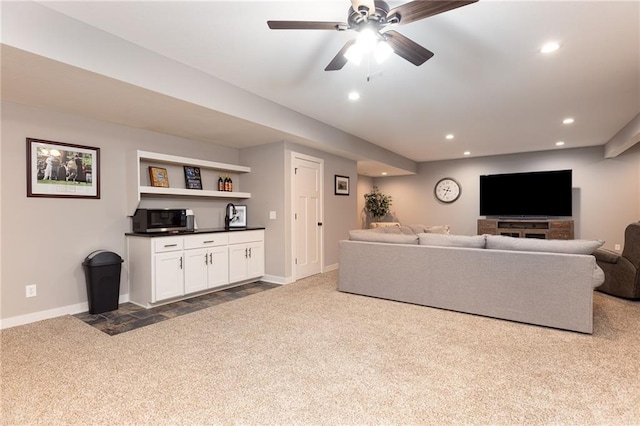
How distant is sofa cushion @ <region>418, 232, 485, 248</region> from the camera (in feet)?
11.2

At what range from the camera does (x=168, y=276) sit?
3.72 m

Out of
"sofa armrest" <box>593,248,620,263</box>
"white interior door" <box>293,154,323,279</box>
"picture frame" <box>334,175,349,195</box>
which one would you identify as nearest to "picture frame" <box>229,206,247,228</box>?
"white interior door" <box>293,154,323,279</box>

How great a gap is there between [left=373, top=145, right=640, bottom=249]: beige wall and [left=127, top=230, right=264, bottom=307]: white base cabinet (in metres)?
5.48

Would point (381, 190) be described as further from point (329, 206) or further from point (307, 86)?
point (307, 86)

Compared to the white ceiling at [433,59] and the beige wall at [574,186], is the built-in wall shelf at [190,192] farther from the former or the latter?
the beige wall at [574,186]

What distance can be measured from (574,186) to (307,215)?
575cm

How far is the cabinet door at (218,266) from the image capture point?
4.18 meters

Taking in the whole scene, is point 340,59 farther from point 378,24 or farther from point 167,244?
point 167,244

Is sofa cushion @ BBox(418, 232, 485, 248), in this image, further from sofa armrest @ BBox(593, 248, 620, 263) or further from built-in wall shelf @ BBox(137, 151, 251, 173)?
built-in wall shelf @ BBox(137, 151, 251, 173)

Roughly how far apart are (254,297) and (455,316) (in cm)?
232

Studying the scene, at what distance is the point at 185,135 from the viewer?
4355 millimetres

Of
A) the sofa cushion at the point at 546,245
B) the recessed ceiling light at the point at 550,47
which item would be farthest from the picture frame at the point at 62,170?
the recessed ceiling light at the point at 550,47

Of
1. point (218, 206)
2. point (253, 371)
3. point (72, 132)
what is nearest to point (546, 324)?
point (253, 371)

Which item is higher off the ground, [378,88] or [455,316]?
[378,88]
